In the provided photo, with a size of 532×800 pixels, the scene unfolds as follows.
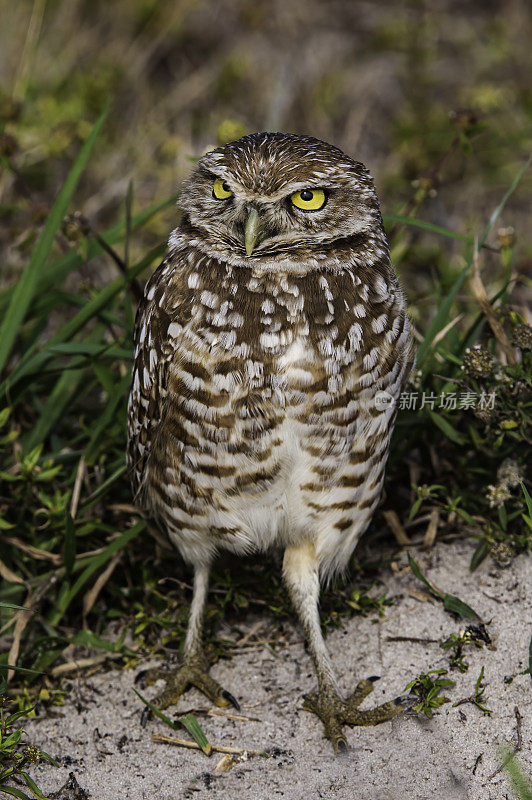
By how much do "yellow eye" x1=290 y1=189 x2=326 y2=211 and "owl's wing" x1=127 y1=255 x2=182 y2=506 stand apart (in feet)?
1.34

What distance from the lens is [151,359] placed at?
8.43 feet

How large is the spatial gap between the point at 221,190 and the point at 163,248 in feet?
2.71

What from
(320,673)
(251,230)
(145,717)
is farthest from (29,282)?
(320,673)

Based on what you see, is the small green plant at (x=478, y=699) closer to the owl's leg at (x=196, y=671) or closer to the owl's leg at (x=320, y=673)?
the owl's leg at (x=320, y=673)

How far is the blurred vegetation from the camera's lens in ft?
9.59

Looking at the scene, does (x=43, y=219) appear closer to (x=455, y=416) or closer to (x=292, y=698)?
(x=455, y=416)

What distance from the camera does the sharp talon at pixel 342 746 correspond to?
245 centimetres

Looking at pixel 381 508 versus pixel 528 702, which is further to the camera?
pixel 381 508

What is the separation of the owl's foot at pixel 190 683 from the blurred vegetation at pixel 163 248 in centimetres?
13

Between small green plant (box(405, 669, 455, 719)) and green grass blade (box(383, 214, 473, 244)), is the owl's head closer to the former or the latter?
green grass blade (box(383, 214, 473, 244))

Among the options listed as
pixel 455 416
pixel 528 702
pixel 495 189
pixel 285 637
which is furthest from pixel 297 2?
pixel 528 702

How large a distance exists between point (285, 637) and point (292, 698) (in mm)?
249

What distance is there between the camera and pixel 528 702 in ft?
8.00

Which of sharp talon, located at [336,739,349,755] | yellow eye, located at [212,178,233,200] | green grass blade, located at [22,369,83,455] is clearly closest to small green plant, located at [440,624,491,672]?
sharp talon, located at [336,739,349,755]
